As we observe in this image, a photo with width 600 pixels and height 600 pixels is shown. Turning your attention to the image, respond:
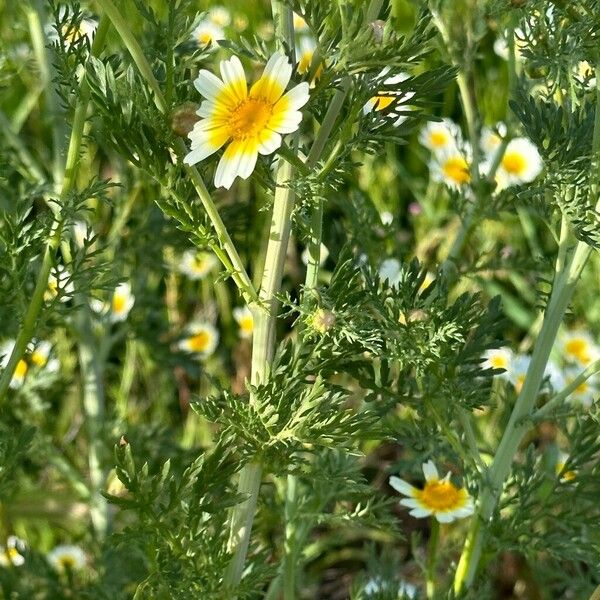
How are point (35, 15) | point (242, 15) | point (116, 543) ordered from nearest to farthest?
point (116, 543), point (35, 15), point (242, 15)

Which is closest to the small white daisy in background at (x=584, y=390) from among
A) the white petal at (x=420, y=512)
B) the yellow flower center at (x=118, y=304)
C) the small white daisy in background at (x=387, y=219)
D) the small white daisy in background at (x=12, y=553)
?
the small white daisy in background at (x=387, y=219)

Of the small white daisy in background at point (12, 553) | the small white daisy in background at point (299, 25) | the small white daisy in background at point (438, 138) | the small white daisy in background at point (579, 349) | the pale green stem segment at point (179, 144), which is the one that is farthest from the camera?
the small white daisy in background at point (438, 138)

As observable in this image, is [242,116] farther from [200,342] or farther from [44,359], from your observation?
[200,342]

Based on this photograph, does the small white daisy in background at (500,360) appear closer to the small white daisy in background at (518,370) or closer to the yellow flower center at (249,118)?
the small white daisy in background at (518,370)

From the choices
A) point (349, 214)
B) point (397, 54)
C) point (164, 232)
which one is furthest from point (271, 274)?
point (164, 232)

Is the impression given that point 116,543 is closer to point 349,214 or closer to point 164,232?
point 349,214

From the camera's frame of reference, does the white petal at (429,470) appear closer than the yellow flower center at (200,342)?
Yes
